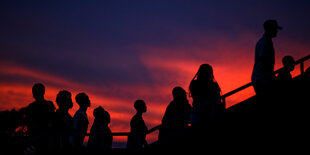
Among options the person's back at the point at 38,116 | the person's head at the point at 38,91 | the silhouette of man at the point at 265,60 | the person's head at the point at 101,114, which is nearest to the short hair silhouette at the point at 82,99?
the person's head at the point at 101,114

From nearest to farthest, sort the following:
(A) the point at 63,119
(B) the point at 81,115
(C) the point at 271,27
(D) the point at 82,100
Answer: (C) the point at 271,27
(A) the point at 63,119
(B) the point at 81,115
(D) the point at 82,100

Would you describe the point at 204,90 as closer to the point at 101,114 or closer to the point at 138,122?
the point at 138,122

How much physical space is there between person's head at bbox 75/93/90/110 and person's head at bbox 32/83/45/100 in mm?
1602

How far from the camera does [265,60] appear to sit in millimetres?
6820

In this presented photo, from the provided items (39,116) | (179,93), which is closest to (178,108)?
(179,93)

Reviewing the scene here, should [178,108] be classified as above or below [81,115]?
above

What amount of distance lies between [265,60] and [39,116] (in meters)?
4.83

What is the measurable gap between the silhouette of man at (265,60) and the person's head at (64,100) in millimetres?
4175

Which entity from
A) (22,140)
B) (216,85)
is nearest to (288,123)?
(216,85)

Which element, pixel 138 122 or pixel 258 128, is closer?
pixel 258 128

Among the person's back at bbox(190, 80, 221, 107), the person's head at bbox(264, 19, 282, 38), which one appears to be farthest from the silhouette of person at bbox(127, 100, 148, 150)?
the person's head at bbox(264, 19, 282, 38)

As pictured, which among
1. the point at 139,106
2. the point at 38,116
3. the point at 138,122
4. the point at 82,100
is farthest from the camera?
the point at 139,106

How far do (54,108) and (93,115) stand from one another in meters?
1.65

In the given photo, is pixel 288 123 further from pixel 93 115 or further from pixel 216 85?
pixel 93 115
